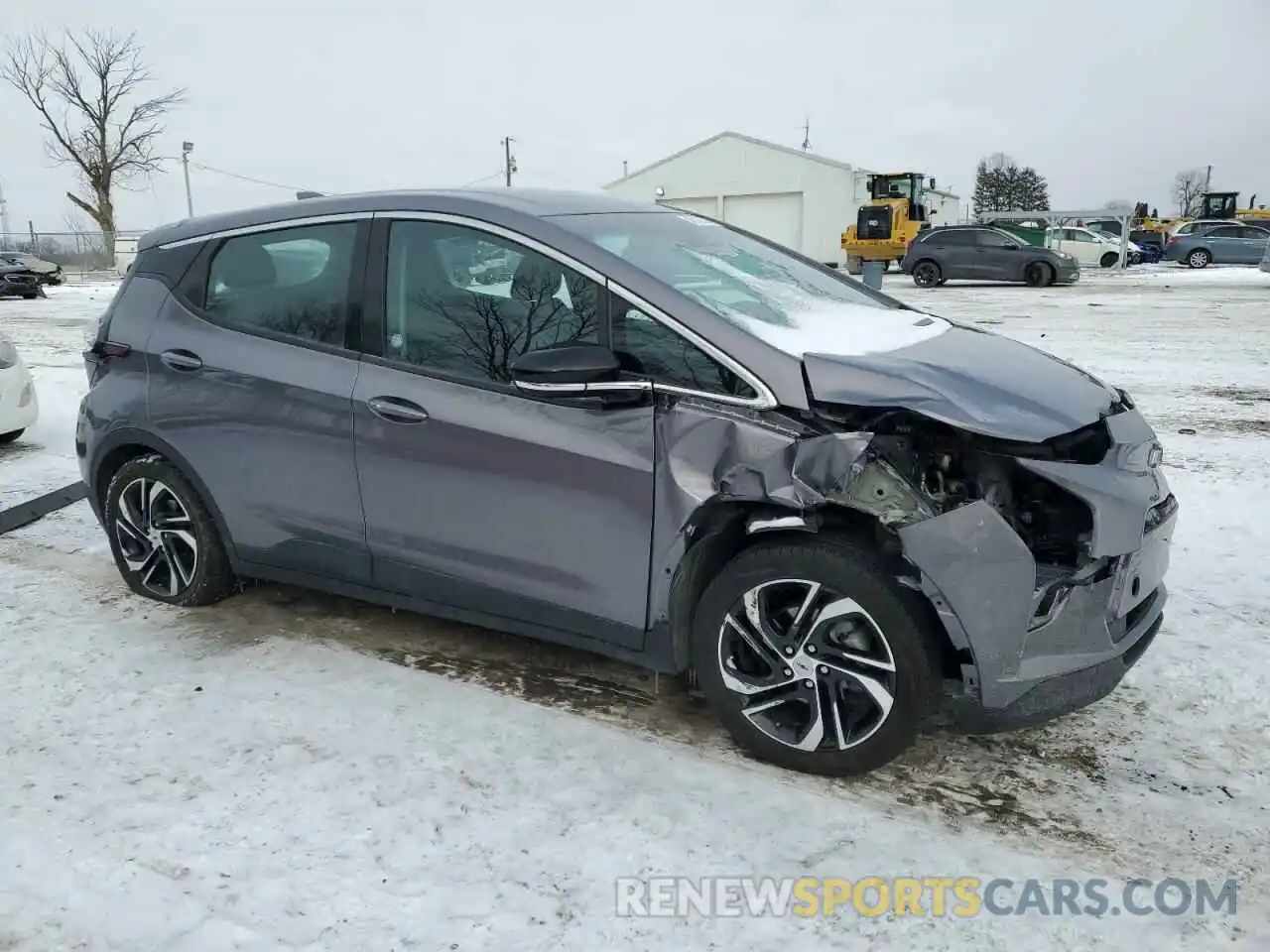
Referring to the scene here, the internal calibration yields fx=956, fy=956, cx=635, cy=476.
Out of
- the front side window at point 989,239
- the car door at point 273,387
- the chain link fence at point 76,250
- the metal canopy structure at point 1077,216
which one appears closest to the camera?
the car door at point 273,387

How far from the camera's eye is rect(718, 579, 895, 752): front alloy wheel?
260 cm

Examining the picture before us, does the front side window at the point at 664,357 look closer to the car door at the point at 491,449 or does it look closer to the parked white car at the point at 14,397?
the car door at the point at 491,449

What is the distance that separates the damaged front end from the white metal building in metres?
38.7

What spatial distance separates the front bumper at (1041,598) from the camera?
96.9 inches

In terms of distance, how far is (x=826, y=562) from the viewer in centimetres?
255

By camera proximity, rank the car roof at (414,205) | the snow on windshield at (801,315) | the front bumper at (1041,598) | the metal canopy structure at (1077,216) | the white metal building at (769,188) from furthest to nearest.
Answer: the white metal building at (769,188) → the metal canopy structure at (1077,216) → the car roof at (414,205) → the snow on windshield at (801,315) → the front bumper at (1041,598)

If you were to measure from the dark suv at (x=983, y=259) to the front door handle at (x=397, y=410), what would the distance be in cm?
2301

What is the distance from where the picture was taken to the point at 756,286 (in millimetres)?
3236

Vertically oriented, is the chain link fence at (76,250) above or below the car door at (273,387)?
above

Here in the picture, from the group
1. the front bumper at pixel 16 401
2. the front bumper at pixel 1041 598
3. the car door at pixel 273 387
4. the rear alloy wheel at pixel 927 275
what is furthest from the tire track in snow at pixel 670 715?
the rear alloy wheel at pixel 927 275

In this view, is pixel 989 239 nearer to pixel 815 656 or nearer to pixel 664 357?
pixel 664 357

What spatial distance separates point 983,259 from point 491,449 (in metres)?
23.2

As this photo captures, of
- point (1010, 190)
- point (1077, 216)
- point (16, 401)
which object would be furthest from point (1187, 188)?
point (16, 401)

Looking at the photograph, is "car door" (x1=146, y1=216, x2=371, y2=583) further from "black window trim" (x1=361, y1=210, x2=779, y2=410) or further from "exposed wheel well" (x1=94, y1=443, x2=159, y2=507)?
"exposed wheel well" (x1=94, y1=443, x2=159, y2=507)
